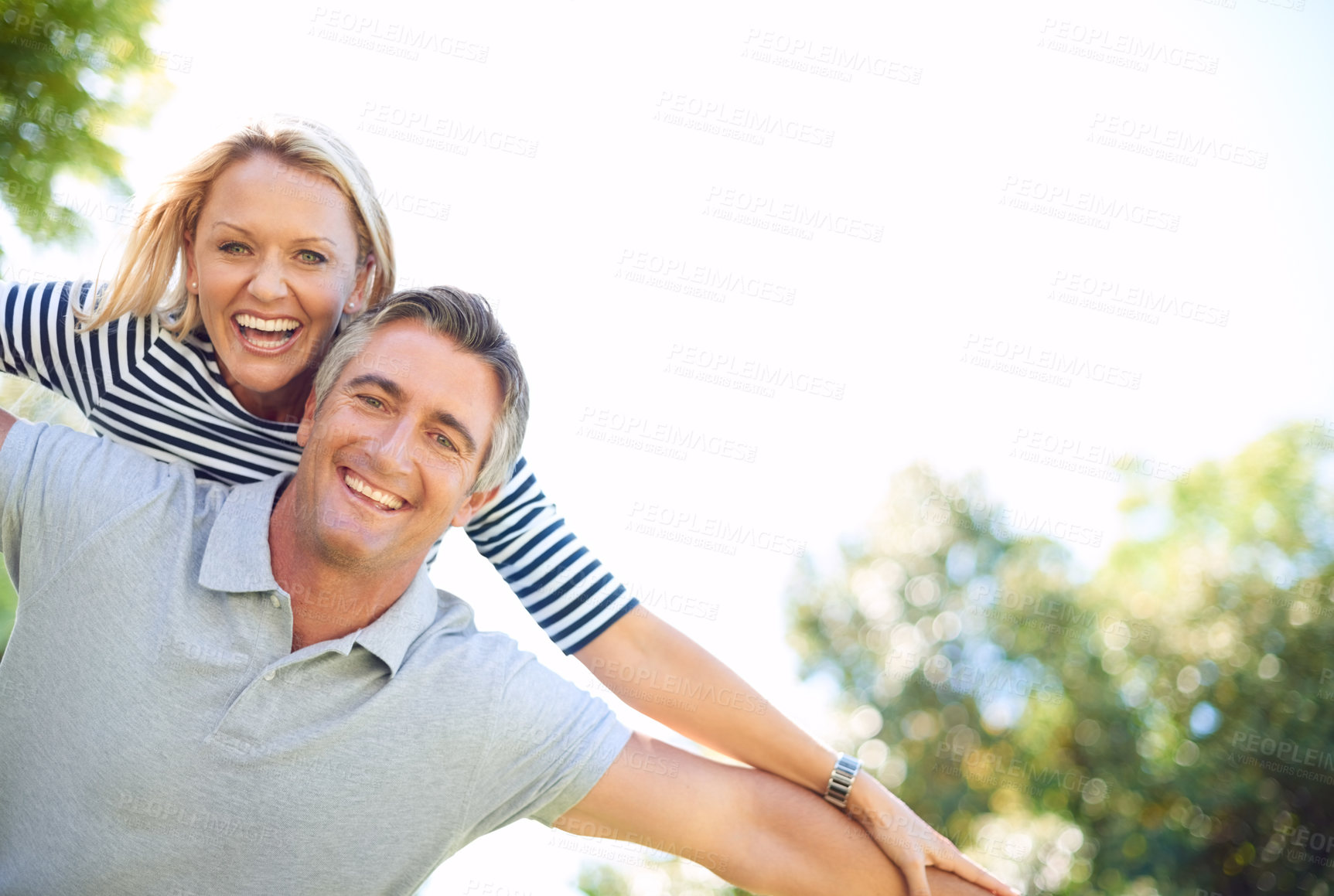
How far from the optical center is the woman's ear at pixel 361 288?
8.98 feet

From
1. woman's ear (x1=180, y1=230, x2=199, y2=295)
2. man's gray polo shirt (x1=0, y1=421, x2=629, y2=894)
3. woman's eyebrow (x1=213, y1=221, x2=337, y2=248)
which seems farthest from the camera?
woman's ear (x1=180, y1=230, x2=199, y2=295)

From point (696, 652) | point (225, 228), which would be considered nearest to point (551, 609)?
point (696, 652)

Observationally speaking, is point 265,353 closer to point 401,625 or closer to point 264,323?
point 264,323

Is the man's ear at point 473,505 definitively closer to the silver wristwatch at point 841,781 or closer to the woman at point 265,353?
the woman at point 265,353

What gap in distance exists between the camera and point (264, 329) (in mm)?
2551

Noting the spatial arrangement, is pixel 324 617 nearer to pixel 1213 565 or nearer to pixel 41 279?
pixel 41 279

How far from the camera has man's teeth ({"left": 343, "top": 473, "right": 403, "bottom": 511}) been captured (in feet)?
7.69

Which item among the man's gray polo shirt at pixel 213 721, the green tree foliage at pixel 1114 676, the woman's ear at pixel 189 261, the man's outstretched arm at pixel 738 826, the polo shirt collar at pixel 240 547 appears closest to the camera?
the man's gray polo shirt at pixel 213 721

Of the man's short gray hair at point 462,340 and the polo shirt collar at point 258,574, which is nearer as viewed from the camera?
the polo shirt collar at point 258,574

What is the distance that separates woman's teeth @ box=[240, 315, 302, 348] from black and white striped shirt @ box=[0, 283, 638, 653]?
0.16m

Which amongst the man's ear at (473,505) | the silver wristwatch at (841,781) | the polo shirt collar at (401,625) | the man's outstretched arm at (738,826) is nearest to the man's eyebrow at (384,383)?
the man's ear at (473,505)

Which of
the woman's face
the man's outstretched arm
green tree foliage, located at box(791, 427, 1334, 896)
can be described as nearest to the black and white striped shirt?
the woman's face

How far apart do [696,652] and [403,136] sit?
2.70 meters

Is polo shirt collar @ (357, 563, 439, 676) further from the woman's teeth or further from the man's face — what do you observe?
the woman's teeth
